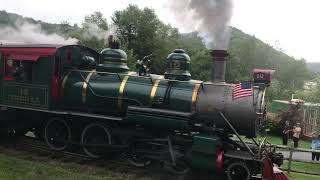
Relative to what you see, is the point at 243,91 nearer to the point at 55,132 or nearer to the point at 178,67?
the point at 178,67

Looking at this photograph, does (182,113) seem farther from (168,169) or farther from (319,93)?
(319,93)

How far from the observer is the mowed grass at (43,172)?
901cm

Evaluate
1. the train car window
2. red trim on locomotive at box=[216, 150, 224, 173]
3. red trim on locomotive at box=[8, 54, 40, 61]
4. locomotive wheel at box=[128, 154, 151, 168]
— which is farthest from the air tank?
the train car window

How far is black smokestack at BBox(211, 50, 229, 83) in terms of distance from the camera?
31.6ft

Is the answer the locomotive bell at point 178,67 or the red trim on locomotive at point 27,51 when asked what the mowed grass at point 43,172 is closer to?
the locomotive bell at point 178,67

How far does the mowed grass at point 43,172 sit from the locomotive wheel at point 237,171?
201 cm

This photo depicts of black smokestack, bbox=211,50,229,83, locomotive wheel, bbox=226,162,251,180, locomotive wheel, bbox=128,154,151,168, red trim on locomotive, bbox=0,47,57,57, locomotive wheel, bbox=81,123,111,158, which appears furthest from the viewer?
red trim on locomotive, bbox=0,47,57,57

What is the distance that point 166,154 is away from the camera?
32.7ft

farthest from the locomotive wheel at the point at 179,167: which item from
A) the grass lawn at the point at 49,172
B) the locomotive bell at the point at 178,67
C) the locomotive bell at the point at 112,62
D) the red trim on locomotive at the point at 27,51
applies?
the red trim on locomotive at the point at 27,51

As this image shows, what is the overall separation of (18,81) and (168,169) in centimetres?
507

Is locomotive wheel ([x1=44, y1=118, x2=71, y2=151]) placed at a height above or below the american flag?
below

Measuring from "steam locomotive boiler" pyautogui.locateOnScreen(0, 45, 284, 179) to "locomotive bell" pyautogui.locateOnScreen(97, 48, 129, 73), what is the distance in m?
0.03

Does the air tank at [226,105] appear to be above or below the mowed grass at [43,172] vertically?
above

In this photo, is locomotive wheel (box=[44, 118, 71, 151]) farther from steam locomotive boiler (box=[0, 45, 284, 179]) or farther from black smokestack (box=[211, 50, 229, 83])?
black smokestack (box=[211, 50, 229, 83])
